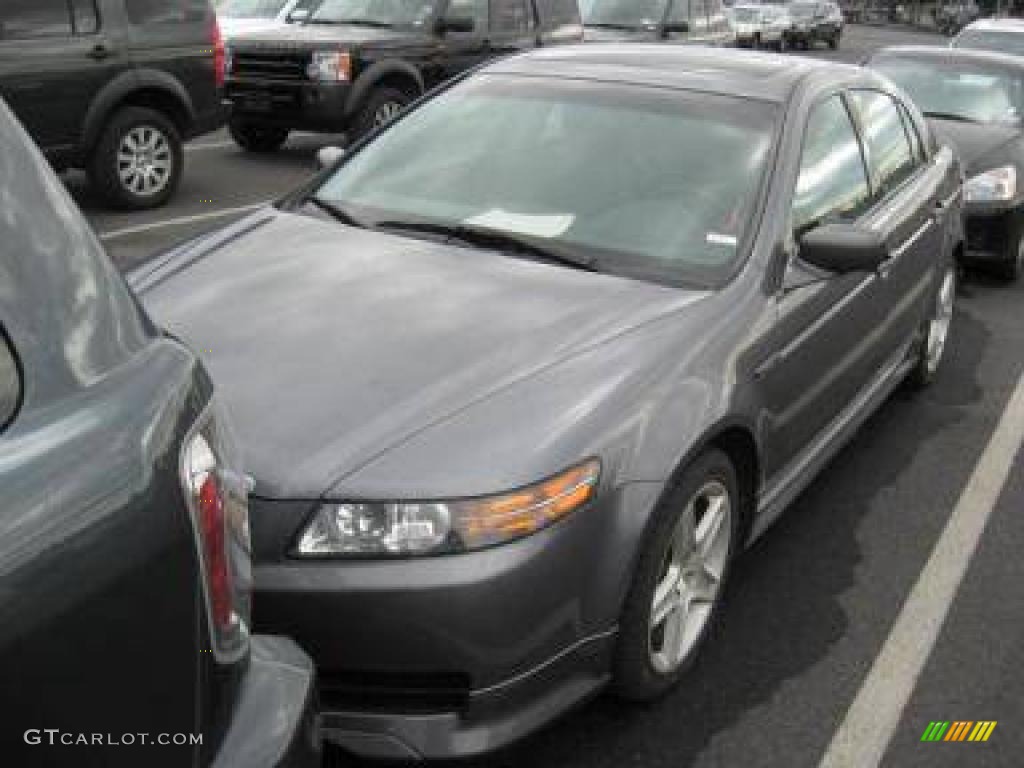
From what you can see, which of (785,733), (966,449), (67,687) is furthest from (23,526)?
(966,449)

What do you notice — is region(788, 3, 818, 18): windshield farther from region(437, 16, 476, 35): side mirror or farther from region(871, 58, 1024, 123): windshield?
region(871, 58, 1024, 123): windshield

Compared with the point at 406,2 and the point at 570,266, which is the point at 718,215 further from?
the point at 406,2

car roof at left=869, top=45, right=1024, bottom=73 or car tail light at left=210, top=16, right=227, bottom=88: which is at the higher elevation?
car tail light at left=210, top=16, right=227, bottom=88

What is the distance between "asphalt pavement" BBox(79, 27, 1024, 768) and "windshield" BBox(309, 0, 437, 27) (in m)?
6.82

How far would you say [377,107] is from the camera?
11.0 meters

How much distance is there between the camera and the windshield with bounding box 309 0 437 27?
11250mm

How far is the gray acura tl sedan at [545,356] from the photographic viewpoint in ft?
8.66

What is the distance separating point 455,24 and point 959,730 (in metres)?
9.11

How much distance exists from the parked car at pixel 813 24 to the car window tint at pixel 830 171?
31636 mm

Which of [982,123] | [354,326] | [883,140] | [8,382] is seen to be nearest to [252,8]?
[982,123]

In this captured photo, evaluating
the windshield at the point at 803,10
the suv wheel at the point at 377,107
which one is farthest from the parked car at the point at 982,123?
the windshield at the point at 803,10

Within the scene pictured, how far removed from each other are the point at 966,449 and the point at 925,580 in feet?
4.64

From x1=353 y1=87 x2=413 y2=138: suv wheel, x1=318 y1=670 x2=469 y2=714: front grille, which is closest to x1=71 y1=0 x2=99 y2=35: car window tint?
x1=353 y1=87 x2=413 y2=138: suv wheel

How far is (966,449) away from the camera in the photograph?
534cm
